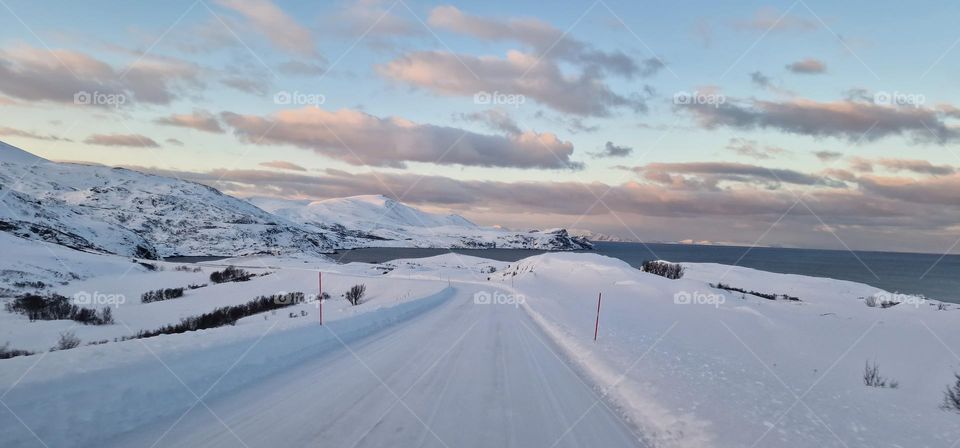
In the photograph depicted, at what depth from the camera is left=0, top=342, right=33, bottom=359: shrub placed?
322 inches

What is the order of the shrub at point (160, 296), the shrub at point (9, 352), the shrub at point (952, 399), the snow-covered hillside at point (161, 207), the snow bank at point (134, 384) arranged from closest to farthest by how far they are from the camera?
the snow bank at point (134, 384)
the shrub at point (952, 399)
the shrub at point (9, 352)
the shrub at point (160, 296)
the snow-covered hillside at point (161, 207)

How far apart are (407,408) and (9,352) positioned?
8358 millimetres

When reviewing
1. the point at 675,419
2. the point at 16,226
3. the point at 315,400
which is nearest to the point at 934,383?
the point at 675,419

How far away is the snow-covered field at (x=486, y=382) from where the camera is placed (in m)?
5.18

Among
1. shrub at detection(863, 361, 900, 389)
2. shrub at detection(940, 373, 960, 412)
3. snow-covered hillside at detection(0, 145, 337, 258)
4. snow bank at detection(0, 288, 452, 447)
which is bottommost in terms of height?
shrub at detection(863, 361, 900, 389)

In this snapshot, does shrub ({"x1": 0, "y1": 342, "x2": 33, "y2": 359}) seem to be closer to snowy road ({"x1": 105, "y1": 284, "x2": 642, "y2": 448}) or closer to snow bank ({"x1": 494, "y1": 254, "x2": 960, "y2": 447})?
snowy road ({"x1": 105, "y1": 284, "x2": 642, "y2": 448})

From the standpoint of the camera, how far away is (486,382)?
24.9 feet

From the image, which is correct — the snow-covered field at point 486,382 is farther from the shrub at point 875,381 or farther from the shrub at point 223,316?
the shrub at point 223,316

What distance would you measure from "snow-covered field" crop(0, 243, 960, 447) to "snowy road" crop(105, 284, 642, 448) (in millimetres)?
36

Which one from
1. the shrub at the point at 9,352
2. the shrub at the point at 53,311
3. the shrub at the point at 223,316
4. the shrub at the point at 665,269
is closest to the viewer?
the shrub at the point at 9,352

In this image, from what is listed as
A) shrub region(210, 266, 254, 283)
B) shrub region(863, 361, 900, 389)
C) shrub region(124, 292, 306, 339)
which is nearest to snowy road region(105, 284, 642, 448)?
shrub region(863, 361, 900, 389)

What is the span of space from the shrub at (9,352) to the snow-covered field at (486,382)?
33 cm

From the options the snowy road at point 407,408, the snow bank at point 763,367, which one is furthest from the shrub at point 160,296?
the snow bank at point 763,367

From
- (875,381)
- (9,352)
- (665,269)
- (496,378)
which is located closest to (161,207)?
(665,269)
